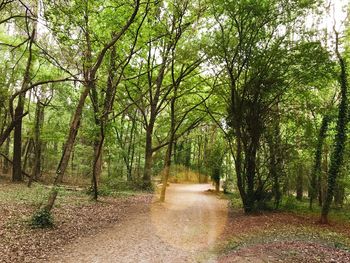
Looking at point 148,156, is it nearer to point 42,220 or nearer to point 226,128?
point 226,128

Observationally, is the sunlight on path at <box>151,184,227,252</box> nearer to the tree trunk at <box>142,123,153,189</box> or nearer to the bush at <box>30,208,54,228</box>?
the bush at <box>30,208,54,228</box>

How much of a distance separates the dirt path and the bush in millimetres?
1478

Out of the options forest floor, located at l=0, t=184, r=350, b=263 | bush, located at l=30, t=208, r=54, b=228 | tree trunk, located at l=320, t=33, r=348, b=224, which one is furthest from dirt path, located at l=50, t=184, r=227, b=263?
tree trunk, located at l=320, t=33, r=348, b=224

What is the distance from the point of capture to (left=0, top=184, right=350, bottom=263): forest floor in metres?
8.67

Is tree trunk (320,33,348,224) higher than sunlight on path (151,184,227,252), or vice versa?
tree trunk (320,33,348,224)

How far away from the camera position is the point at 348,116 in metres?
14.1

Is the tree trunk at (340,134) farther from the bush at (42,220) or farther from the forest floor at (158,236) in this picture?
the bush at (42,220)

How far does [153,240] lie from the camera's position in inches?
422

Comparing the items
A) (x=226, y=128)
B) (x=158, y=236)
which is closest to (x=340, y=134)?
(x=226, y=128)

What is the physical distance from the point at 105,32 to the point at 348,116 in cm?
1123

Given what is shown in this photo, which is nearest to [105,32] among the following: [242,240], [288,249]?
[242,240]

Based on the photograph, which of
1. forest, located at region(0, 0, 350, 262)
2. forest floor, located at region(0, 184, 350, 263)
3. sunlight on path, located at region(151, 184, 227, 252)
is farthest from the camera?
sunlight on path, located at region(151, 184, 227, 252)

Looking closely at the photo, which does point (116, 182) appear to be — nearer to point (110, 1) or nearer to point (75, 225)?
point (75, 225)

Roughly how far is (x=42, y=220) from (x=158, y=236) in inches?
155
